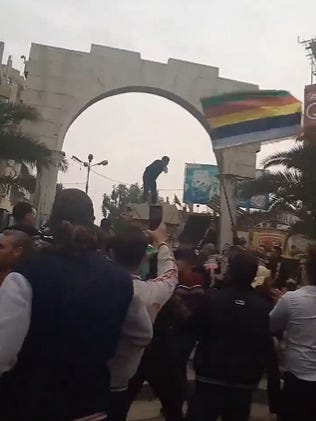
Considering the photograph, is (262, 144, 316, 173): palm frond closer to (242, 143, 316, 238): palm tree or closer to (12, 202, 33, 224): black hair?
(242, 143, 316, 238): palm tree

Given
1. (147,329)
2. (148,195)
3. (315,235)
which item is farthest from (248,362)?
(148,195)

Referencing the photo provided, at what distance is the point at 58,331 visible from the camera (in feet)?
6.33

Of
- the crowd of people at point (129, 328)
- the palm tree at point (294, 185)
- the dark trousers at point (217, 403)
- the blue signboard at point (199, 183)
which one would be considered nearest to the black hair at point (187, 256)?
the crowd of people at point (129, 328)

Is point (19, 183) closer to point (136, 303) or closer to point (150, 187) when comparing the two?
point (150, 187)

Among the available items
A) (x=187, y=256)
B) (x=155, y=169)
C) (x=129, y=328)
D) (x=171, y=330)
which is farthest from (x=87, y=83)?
(x=129, y=328)

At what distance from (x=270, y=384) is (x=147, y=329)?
1819mm

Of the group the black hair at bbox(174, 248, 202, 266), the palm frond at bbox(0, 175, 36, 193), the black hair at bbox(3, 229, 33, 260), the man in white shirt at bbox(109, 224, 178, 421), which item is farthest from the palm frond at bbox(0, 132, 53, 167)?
the black hair at bbox(3, 229, 33, 260)

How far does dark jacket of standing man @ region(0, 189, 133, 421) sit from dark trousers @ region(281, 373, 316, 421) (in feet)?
5.27

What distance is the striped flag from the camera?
50.1 ft

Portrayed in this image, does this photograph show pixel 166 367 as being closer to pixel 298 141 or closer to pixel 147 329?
pixel 147 329

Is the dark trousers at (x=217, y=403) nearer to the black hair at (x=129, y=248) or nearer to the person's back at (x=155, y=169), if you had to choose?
the black hair at (x=129, y=248)

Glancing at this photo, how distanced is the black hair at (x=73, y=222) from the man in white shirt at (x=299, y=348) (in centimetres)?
168

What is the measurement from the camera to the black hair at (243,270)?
3.39 meters

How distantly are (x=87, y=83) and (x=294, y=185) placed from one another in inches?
306
